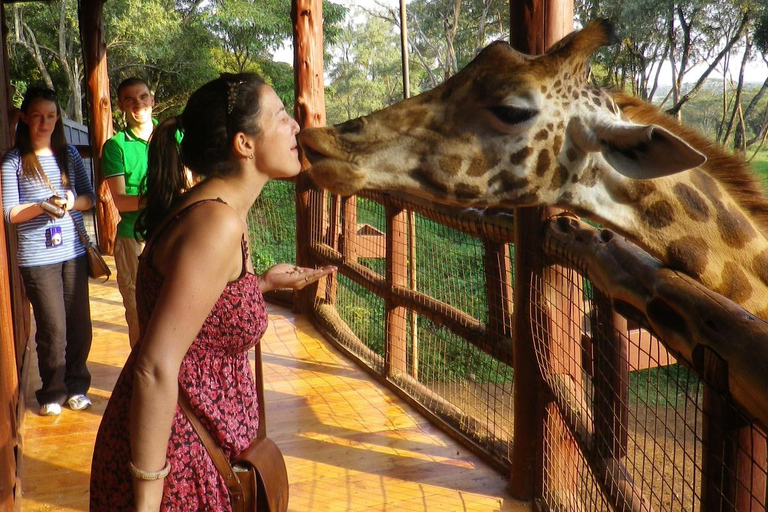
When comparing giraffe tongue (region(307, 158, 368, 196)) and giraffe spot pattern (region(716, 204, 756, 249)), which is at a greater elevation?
giraffe tongue (region(307, 158, 368, 196))

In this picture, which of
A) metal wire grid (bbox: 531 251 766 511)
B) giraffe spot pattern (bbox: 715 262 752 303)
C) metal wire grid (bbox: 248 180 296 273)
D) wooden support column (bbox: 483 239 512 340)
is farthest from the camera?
metal wire grid (bbox: 248 180 296 273)

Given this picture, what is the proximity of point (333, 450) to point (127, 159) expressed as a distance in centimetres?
183

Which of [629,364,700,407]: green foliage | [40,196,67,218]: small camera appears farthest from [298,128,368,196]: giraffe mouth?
[40,196,67,218]: small camera

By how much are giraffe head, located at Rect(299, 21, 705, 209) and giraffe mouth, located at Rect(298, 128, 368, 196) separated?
2cm

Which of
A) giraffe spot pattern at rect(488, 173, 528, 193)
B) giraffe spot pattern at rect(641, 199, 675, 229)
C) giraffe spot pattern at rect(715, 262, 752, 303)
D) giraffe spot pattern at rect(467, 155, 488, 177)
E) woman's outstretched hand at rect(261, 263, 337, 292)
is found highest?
giraffe spot pattern at rect(467, 155, 488, 177)

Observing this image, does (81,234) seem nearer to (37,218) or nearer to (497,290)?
(37,218)

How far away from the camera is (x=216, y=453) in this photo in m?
1.82

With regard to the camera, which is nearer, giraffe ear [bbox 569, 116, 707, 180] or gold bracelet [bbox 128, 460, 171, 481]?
gold bracelet [bbox 128, 460, 171, 481]

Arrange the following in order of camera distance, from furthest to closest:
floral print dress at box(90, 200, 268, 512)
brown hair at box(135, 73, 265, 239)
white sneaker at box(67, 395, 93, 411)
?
white sneaker at box(67, 395, 93, 411), brown hair at box(135, 73, 265, 239), floral print dress at box(90, 200, 268, 512)

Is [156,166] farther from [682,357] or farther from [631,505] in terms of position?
[631,505]

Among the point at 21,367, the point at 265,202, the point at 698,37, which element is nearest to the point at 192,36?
the point at 698,37

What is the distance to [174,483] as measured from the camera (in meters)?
1.76

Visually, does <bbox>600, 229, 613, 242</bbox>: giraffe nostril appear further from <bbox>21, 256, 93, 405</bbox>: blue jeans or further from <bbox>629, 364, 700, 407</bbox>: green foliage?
<bbox>21, 256, 93, 405</bbox>: blue jeans

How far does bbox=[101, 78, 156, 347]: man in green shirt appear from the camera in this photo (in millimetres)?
3848
